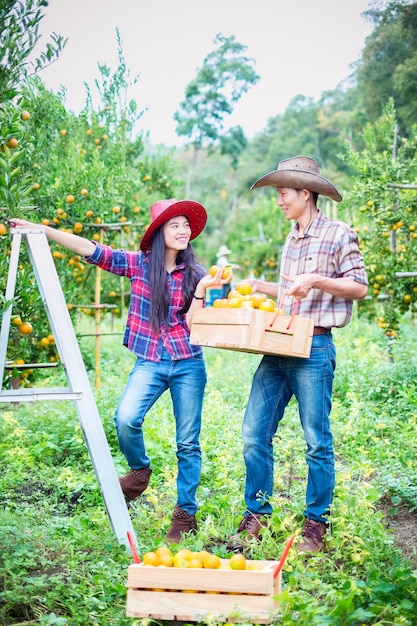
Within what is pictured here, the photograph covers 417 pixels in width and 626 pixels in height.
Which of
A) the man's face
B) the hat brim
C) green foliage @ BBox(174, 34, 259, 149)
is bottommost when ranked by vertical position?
the man's face

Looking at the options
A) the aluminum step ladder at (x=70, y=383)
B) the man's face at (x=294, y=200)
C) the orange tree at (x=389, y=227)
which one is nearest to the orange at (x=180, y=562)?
the aluminum step ladder at (x=70, y=383)

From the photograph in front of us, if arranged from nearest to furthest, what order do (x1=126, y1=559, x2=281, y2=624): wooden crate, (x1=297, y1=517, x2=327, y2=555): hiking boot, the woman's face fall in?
(x1=126, y1=559, x2=281, y2=624): wooden crate < (x1=297, y1=517, x2=327, y2=555): hiking boot < the woman's face

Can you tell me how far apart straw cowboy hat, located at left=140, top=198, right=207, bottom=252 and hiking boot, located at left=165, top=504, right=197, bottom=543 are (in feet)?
4.65

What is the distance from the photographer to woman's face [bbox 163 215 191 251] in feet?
13.0

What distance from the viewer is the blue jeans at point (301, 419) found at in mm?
3613

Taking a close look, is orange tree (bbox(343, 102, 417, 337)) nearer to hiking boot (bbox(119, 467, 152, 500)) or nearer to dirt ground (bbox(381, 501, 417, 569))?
dirt ground (bbox(381, 501, 417, 569))

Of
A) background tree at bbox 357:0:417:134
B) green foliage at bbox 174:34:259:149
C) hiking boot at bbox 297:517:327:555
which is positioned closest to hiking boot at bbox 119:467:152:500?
hiking boot at bbox 297:517:327:555

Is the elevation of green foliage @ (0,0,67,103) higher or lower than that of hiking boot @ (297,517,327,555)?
higher

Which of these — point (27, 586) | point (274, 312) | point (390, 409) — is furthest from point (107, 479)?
point (390, 409)

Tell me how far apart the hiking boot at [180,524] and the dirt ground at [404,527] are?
40.2 inches

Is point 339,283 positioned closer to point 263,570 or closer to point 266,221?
point 263,570

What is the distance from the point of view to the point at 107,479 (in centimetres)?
347

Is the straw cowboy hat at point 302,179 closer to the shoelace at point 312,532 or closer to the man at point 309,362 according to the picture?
the man at point 309,362

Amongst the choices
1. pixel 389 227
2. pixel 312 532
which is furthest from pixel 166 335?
pixel 389 227
